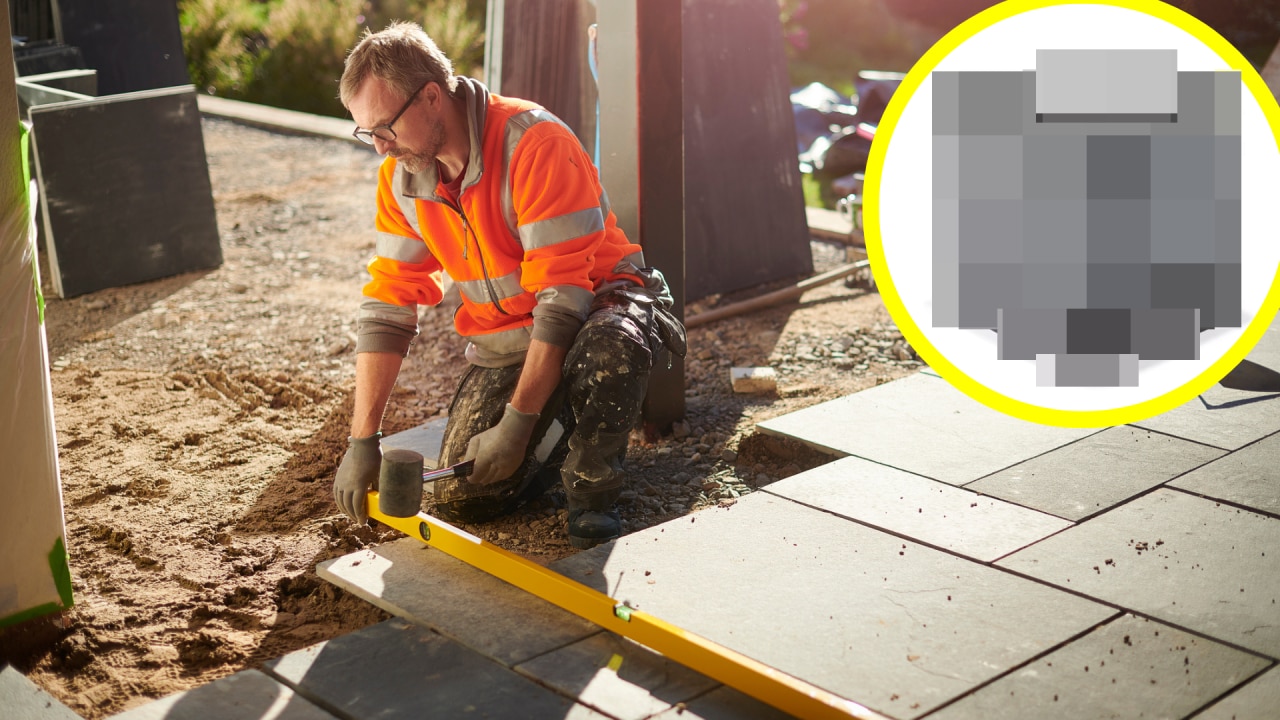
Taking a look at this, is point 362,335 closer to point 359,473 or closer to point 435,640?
point 359,473

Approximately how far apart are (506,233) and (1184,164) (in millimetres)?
2042

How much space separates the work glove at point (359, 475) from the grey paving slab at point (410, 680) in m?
0.48

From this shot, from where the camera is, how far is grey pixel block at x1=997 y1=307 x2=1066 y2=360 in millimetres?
3672

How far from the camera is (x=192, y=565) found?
3441mm

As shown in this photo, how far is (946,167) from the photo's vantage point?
3676mm

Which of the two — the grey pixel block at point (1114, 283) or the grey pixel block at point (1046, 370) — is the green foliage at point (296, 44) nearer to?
the grey pixel block at point (1046, 370)

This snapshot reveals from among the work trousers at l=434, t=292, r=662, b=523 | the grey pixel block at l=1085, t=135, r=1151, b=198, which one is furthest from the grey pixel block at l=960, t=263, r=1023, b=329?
the work trousers at l=434, t=292, r=662, b=523

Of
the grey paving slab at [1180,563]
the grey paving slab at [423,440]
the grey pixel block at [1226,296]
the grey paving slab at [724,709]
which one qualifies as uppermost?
the grey pixel block at [1226,296]

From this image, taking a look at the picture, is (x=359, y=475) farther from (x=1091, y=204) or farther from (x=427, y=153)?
(x=1091, y=204)

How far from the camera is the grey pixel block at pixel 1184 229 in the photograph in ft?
11.7

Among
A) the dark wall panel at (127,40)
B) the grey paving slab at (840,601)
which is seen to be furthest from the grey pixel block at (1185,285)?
the dark wall panel at (127,40)

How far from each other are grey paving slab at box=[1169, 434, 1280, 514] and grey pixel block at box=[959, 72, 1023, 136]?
1.23m

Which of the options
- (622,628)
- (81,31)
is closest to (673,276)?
(622,628)

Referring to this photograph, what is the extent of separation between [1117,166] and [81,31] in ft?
22.8
